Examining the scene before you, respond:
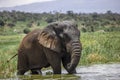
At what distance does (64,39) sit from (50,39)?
3.00 ft

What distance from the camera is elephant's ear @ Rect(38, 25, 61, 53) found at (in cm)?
1867

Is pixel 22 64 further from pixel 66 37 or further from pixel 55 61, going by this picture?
pixel 66 37

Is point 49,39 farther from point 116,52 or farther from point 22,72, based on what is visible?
point 116,52

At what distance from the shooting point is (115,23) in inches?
3319

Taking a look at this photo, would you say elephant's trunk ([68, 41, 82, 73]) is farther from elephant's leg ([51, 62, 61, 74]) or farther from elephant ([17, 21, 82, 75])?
elephant's leg ([51, 62, 61, 74])

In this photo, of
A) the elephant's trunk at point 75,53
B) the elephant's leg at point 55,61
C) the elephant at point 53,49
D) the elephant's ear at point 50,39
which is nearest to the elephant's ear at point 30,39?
the elephant at point 53,49

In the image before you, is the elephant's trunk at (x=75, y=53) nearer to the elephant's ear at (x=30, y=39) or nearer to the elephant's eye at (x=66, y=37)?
the elephant's eye at (x=66, y=37)

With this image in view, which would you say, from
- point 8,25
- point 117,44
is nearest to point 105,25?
point 8,25

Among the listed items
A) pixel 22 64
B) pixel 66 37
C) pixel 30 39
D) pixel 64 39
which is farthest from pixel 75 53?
pixel 22 64

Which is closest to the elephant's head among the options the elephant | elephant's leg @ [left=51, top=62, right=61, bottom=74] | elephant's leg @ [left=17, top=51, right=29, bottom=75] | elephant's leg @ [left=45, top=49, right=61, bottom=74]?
the elephant

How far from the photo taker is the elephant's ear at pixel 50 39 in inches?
735

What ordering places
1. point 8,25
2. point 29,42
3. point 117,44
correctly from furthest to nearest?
point 8,25 < point 117,44 < point 29,42

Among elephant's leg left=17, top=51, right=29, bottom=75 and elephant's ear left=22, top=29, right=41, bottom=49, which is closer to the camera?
elephant's ear left=22, top=29, right=41, bottom=49

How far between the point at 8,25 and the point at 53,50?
52.7 meters
